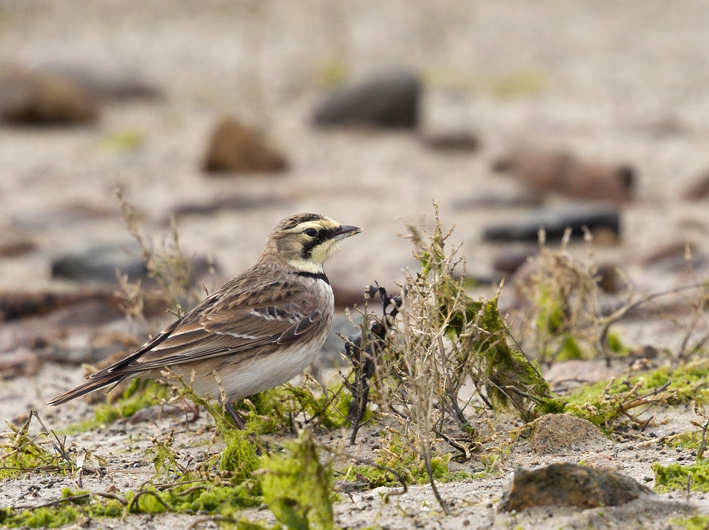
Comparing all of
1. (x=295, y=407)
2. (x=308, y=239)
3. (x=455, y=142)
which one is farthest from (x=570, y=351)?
(x=455, y=142)

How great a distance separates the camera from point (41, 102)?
1659cm

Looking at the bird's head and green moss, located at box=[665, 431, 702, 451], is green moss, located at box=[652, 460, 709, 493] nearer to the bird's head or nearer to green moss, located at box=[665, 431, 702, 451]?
green moss, located at box=[665, 431, 702, 451]

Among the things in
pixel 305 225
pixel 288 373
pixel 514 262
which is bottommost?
pixel 514 262

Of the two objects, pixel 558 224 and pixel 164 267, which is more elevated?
pixel 164 267

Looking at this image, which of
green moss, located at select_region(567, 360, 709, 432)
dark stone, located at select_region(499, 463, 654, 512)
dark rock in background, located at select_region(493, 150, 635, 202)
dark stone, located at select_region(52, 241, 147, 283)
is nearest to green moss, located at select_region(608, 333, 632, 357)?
green moss, located at select_region(567, 360, 709, 432)

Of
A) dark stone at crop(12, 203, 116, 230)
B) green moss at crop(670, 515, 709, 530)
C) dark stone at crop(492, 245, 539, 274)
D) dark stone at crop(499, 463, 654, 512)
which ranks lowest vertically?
dark stone at crop(492, 245, 539, 274)

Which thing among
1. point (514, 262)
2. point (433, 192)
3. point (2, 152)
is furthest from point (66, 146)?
point (514, 262)

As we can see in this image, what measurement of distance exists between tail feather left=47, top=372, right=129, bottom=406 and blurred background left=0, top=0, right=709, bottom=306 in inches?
69.1

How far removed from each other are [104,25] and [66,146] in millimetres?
12101

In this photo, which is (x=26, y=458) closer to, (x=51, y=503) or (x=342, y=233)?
(x=51, y=503)

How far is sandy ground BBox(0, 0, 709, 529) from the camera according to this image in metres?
7.70

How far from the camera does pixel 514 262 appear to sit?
941 cm

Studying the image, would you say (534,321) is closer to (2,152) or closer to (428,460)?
(428,460)

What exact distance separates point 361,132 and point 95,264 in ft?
24.4
